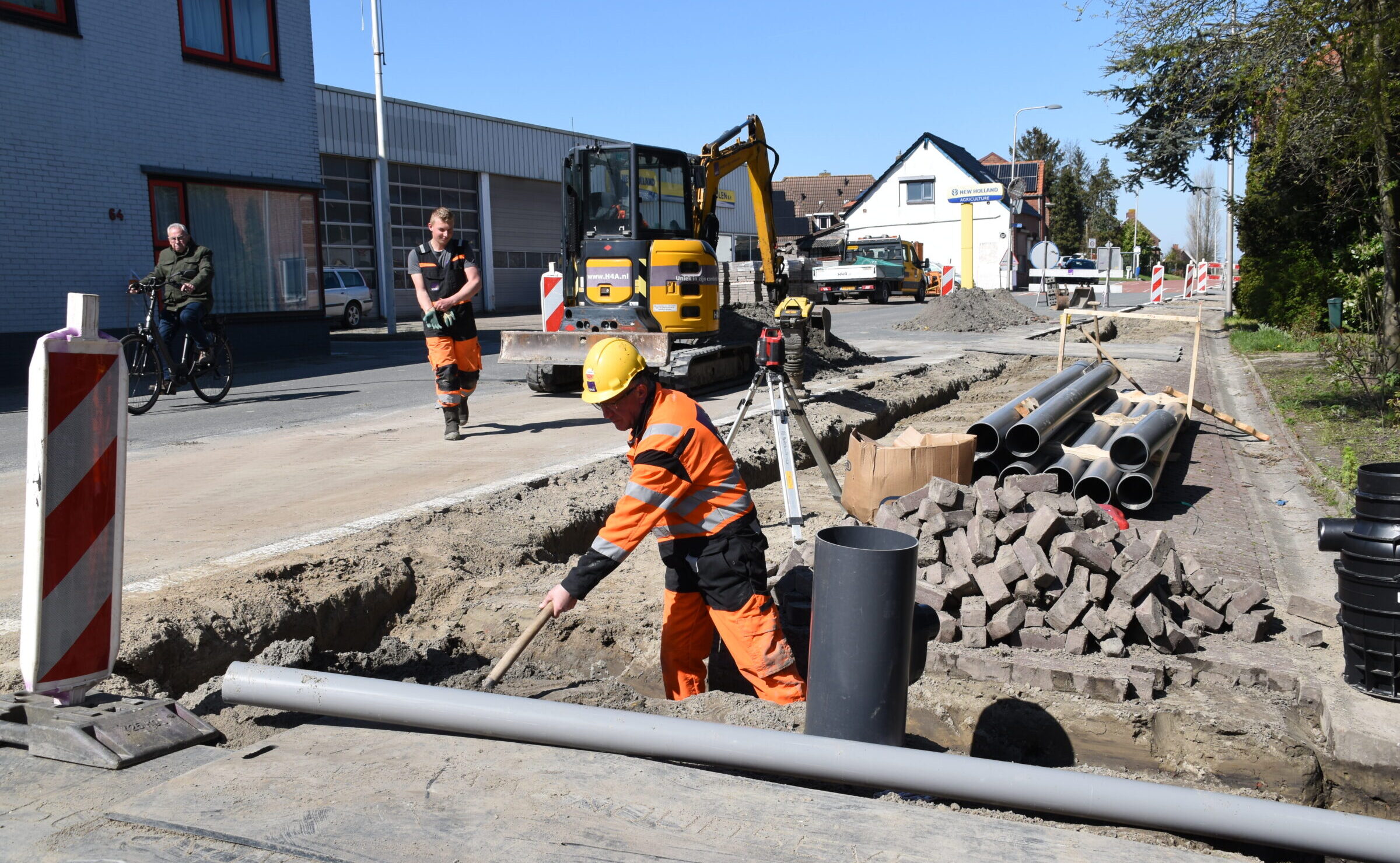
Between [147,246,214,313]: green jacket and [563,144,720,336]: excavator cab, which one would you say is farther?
[563,144,720,336]: excavator cab

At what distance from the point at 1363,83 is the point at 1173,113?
47.2 feet

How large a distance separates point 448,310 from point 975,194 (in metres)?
52.8

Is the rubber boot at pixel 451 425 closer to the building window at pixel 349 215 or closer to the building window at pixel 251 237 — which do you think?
the building window at pixel 251 237

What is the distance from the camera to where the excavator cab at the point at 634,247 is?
12.6 meters

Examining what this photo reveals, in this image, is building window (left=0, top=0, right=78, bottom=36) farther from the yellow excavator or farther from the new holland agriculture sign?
the new holland agriculture sign

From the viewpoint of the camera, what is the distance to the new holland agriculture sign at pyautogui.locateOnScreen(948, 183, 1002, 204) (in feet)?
185

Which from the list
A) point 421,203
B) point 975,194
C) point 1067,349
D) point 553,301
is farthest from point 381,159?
point 975,194

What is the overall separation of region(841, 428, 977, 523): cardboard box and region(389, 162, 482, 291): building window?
89.1ft

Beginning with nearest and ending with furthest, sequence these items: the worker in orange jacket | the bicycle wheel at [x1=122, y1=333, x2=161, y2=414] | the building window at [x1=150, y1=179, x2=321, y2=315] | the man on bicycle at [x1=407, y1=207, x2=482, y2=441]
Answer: the worker in orange jacket
the man on bicycle at [x1=407, y1=207, x2=482, y2=441]
the bicycle wheel at [x1=122, y1=333, x2=161, y2=414]
the building window at [x1=150, y1=179, x2=321, y2=315]

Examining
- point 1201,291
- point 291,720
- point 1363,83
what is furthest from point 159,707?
point 1201,291

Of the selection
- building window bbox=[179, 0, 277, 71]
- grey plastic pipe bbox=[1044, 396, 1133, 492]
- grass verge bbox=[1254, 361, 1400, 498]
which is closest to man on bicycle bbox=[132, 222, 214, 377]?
Result: building window bbox=[179, 0, 277, 71]

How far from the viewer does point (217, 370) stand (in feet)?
38.3

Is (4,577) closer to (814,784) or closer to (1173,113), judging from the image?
(814,784)

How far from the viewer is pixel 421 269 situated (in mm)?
8914
